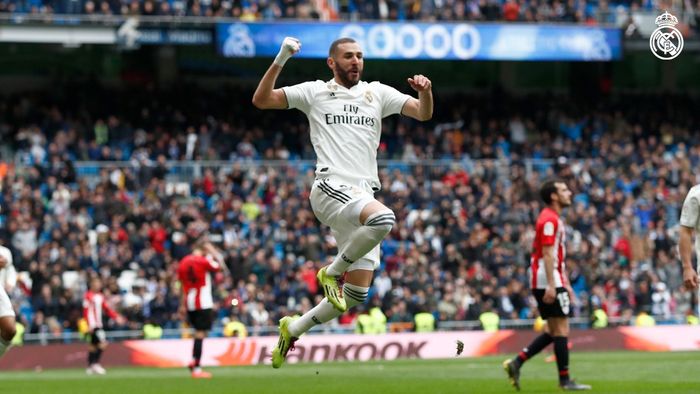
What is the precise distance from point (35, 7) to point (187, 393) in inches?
804

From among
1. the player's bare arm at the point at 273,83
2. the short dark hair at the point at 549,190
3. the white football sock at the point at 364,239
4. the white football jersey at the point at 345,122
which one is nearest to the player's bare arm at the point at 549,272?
the short dark hair at the point at 549,190

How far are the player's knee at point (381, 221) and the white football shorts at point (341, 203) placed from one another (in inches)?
9.2

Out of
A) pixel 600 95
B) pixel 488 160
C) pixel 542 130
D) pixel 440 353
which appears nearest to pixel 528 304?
pixel 440 353

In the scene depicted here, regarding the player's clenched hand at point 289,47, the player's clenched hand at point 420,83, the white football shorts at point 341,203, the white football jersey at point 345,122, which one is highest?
the player's clenched hand at point 289,47

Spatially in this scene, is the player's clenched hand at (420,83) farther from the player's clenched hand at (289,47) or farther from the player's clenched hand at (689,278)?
the player's clenched hand at (689,278)

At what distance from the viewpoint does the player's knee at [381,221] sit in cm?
1179

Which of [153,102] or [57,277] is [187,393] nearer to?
[57,277]

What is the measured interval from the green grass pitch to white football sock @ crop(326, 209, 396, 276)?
3413 mm

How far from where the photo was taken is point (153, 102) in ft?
123

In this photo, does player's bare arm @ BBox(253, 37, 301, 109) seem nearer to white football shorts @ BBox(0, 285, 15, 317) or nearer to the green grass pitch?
white football shorts @ BBox(0, 285, 15, 317)

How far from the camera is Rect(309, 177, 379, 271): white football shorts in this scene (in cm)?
1215

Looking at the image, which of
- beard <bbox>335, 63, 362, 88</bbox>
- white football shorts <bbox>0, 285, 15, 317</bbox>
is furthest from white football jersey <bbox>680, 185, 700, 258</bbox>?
white football shorts <bbox>0, 285, 15, 317</bbox>

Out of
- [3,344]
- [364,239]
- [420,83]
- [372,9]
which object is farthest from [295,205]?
[364,239]

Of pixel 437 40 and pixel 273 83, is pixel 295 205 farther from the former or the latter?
pixel 273 83
